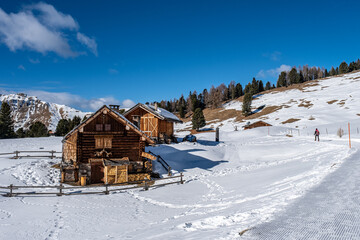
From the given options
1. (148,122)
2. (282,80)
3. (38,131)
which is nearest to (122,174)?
(148,122)

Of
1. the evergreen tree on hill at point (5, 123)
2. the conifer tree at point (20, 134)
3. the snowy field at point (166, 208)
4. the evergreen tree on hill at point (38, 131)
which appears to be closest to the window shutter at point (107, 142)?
the snowy field at point (166, 208)

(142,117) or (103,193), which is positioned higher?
(142,117)

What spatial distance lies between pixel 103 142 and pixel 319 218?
1803cm

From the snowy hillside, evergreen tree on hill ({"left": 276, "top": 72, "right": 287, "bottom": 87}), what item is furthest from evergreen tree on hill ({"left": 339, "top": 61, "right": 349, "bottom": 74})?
the snowy hillside

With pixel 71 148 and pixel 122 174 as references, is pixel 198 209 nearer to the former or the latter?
pixel 122 174

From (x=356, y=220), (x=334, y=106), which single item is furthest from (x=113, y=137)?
(x=334, y=106)

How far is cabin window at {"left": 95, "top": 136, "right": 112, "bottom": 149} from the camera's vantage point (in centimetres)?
2077

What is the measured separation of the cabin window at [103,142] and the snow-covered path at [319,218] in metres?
16.5

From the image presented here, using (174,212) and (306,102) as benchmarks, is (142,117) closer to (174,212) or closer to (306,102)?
(174,212)

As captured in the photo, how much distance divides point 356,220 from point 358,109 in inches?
3106

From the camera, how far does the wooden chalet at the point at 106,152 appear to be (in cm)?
2025

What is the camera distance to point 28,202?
13266 mm

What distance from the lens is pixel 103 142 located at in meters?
20.9

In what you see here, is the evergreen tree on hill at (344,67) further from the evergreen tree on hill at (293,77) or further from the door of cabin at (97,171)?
the door of cabin at (97,171)
